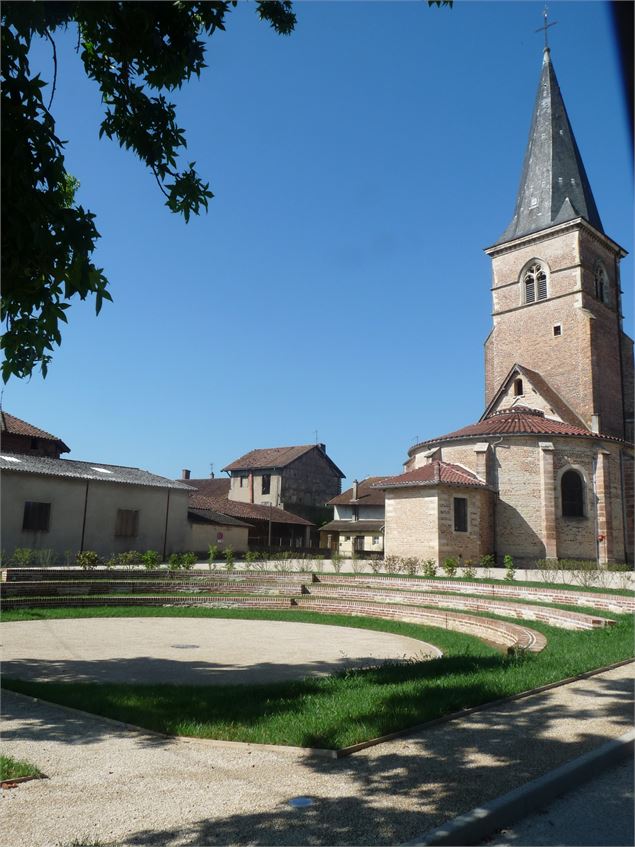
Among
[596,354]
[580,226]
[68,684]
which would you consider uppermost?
[580,226]

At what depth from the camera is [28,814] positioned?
3912 millimetres

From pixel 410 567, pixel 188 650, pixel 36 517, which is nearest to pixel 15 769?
pixel 188 650

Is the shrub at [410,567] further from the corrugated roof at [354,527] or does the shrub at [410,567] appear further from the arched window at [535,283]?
the corrugated roof at [354,527]

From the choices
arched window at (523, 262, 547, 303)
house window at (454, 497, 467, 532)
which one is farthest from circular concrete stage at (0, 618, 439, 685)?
arched window at (523, 262, 547, 303)

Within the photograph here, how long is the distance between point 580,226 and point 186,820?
40418mm

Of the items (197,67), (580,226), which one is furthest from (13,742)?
(580,226)

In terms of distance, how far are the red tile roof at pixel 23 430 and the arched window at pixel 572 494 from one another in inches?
1155

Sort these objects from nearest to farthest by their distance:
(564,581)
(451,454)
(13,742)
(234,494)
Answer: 1. (13,742)
2. (564,581)
3. (451,454)
4. (234,494)

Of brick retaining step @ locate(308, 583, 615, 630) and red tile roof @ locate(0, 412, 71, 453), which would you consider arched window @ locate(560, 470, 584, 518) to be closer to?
brick retaining step @ locate(308, 583, 615, 630)

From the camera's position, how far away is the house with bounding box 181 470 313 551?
1564 inches

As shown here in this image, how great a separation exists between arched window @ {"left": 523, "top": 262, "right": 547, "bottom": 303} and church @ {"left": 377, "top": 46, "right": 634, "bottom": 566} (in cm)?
6

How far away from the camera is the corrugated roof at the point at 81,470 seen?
2996 centimetres

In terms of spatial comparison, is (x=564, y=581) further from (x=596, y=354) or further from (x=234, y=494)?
(x=234, y=494)

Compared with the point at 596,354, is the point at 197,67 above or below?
below
